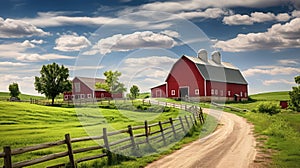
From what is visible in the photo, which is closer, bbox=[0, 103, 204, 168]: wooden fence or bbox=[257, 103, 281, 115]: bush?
bbox=[0, 103, 204, 168]: wooden fence

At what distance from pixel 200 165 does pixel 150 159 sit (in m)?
2.33

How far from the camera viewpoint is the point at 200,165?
1241 cm

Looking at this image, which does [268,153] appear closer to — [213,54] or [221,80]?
[221,80]

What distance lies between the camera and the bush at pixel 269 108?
41781 mm

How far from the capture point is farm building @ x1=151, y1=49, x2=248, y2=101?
61.4 meters

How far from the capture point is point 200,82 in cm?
6172

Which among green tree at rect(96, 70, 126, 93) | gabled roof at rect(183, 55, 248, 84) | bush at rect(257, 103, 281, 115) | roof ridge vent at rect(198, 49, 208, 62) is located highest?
roof ridge vent at rect(198, 49, 208, 62)

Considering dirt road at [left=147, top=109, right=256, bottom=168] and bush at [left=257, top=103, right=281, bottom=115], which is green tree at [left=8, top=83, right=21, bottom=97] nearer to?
bush at [left=257, top=103, right=281, bottom=115]

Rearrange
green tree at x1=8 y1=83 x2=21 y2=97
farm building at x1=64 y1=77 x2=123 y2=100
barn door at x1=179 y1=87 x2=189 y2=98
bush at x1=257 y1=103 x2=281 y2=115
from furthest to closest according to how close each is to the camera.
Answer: green tree at x1=8 y1=83 x2=21 y2=97 < farm building at x1=64 y1=77 x2=123 y2=100 < barn door at x1=179 y1=87 x2=189 y2=98 < bush at x1=257 y1=103 x2=281 y2=115

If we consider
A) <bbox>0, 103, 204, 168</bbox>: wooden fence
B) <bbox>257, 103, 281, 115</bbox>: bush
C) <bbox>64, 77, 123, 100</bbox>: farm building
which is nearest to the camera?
<bbox>0, 103, 204, 168</bbox>: wooden fence

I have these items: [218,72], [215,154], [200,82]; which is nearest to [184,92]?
[200,82]

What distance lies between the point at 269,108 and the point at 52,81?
41614 mm

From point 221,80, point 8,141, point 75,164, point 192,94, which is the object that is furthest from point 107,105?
point 75,164

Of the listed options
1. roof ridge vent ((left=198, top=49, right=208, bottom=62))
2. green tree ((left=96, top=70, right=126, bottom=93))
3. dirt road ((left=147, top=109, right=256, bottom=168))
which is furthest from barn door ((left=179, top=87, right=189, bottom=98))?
dirt road ((left=147, top=109, right=256, bottom=168))
